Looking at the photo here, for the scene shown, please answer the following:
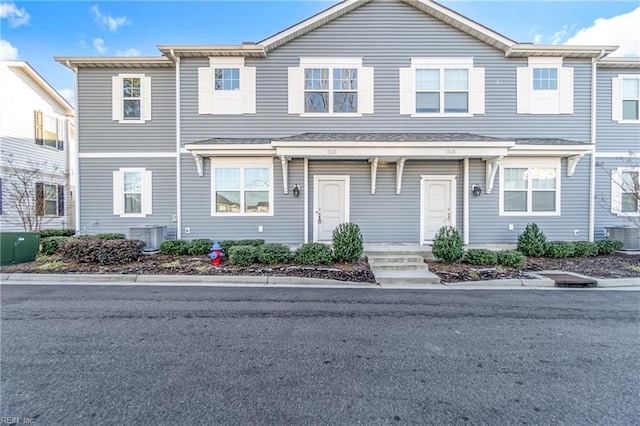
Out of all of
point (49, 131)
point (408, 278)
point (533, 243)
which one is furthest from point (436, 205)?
point (49, 131)

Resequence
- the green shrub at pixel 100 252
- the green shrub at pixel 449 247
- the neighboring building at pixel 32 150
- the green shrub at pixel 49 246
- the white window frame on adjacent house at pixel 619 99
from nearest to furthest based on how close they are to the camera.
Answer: the green shrub at pixel 100 252
the green shrub at pixel 449 247
the green shrub at pixel 49 246
the white window frame on adjacent house at pixel 619 99
the neighboring building at pixel 32 150

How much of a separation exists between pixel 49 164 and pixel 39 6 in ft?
21.9

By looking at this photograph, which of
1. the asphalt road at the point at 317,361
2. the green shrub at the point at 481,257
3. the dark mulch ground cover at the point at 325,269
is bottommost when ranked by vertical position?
the asphalt road at the point at 317,361

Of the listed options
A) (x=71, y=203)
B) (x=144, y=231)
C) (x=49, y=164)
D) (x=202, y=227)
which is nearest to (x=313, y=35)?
(x=202, y=227)

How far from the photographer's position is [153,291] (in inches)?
227

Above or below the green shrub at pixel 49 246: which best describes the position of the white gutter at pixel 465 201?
above

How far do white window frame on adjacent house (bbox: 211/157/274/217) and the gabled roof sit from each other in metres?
10.9

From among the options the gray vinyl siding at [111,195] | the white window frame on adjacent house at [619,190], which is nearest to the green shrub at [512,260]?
the white window frame on adjacent house at [619,190]

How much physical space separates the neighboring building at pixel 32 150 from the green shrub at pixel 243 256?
8.97 meters

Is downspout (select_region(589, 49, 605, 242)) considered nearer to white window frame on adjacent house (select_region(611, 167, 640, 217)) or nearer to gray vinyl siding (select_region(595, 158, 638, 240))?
gray vinyl siding (select_region(595, 158, 638, 240))

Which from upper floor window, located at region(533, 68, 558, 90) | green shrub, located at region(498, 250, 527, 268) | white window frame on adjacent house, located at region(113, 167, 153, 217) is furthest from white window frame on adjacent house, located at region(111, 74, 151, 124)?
upper floor window, located at region(533, 68, 558, 90)

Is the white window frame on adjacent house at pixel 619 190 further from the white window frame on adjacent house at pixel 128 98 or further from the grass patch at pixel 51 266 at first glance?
the grass patch at pixel 51 266

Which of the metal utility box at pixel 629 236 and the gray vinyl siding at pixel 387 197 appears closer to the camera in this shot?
the metal utility box at pixel 629 236

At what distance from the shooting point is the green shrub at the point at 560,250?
833cm
